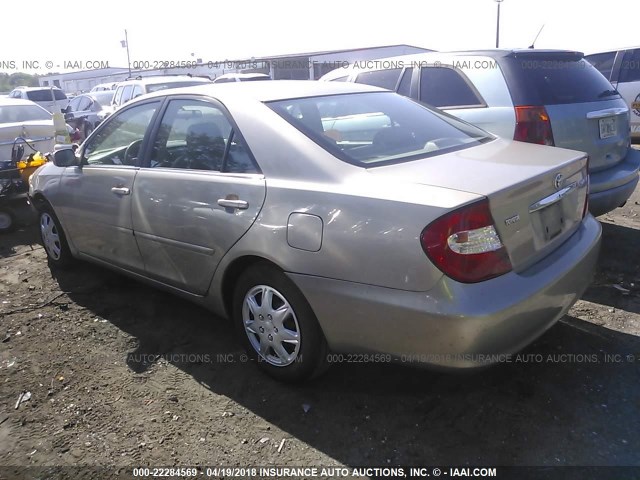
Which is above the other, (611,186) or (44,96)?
(44,96)

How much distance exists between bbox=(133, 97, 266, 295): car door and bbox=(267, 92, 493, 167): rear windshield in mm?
388

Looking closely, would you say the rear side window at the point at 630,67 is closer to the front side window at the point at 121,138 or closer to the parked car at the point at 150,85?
the parked car at the point at 150,85

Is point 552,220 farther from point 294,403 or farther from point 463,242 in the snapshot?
point 294,403

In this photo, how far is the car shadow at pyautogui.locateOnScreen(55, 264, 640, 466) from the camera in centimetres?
241

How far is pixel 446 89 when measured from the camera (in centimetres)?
488

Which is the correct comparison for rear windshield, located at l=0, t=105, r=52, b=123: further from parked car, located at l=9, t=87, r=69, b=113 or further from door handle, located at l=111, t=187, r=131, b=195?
parked car, located at l=9, t=87, r=69, b=113

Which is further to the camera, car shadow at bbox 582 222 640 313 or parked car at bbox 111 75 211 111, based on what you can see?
parked car at bbox 111 75 211 111

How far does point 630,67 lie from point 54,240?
33.3 ft

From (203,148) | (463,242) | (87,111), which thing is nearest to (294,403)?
(463,242)

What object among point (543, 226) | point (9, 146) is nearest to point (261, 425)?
point (543, 226)

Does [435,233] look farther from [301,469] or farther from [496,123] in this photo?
[496,123]

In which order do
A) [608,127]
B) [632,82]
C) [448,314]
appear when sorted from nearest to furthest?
[448,314]
[608,127]
[632,82]

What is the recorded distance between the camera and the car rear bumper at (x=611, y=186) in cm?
416

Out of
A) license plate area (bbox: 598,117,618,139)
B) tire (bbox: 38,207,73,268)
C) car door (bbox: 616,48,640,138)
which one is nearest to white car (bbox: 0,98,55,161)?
tire (bbox: 38,207,73,268)
